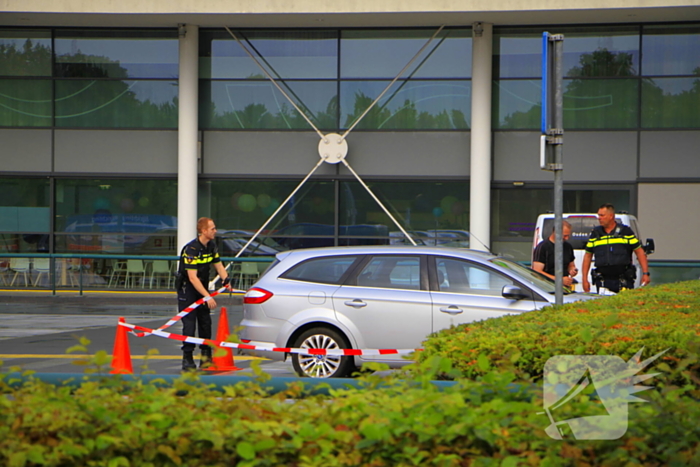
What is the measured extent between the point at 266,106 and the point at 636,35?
31.4 feet

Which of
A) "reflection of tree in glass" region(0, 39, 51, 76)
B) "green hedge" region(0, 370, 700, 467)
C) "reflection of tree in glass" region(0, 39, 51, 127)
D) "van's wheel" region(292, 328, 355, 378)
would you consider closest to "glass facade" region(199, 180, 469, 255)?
"reflection of tree in glass" region(0, 39, 51, 127)

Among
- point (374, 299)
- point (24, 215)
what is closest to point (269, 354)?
point (374, 299)

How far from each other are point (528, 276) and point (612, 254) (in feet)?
8.43

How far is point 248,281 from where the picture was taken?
19.8 meters

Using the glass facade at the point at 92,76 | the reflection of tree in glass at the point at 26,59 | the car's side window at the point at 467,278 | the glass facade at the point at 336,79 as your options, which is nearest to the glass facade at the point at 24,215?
the glass facade at the point at 92,76

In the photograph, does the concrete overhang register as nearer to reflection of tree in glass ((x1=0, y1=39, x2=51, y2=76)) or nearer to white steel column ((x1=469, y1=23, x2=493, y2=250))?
white steel column ((x1=469, y1=23, x2=493, y2=250))

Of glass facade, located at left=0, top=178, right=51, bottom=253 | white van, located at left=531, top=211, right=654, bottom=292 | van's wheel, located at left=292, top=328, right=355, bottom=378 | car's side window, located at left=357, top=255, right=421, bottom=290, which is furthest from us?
glass facade, located at left=0, top=178, right=51, bottom=253

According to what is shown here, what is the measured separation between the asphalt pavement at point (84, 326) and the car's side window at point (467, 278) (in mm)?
2184

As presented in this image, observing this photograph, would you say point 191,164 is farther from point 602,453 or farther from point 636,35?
point 602,453

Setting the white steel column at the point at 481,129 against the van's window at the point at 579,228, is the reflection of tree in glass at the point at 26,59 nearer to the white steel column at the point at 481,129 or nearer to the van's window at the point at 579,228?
the white steel column at the point at 481,129

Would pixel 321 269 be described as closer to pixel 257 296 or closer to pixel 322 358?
pixel 257 296

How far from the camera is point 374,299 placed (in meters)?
8.63

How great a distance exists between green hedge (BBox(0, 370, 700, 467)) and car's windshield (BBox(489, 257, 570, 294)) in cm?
565

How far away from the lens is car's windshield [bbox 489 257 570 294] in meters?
8.73
